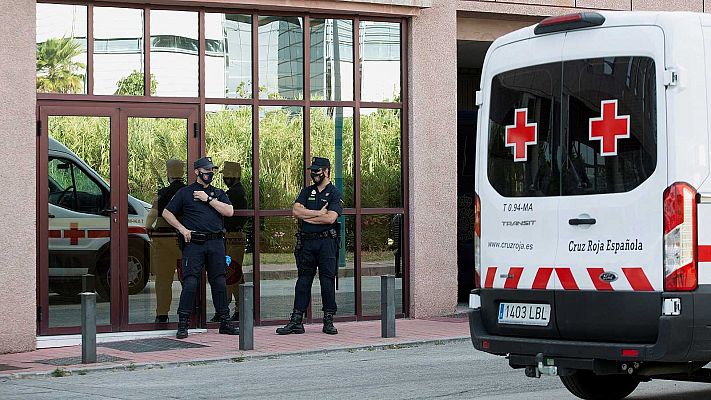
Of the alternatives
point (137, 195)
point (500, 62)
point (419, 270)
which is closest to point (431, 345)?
point (419, 270)

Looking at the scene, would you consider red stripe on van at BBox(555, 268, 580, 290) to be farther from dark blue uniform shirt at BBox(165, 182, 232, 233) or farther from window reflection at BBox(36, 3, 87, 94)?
window reflection at BBox(36, 3, 87, 94)

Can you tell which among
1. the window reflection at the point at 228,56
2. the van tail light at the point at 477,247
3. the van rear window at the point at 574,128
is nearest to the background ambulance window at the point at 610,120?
the van rear window at the point at 574,128

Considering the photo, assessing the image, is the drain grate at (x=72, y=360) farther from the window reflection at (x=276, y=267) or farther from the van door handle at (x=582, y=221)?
the van door handle at (x=582, y=221)

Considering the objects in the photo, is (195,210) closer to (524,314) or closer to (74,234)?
(74,234)

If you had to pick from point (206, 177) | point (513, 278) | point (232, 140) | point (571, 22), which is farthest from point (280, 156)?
point (571, 22)

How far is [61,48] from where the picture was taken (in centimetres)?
1347

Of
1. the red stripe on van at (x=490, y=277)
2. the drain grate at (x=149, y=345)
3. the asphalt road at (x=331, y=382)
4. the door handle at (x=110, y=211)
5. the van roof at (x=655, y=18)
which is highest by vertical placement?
the van roof at (x=655, y=18)

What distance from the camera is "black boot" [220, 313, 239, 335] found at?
13.9 m

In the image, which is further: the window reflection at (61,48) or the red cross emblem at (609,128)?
the window reflection at (61,48)

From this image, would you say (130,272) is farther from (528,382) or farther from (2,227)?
(528,382)

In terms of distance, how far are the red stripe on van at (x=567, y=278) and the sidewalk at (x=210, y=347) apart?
5.04 m

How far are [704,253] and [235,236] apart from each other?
26.9ft

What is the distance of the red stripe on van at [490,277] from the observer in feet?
27.2

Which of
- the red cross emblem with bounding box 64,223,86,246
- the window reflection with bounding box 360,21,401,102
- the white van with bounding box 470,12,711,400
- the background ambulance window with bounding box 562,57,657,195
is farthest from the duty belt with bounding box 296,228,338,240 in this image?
the background ambulance window with bounding box 562,57,657,195
